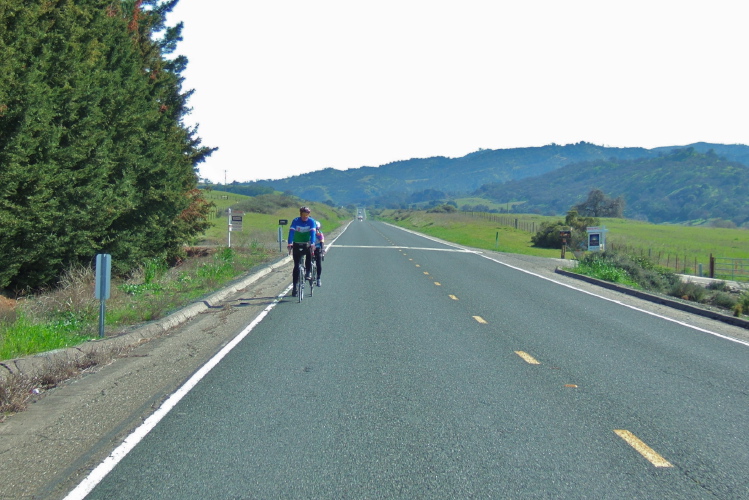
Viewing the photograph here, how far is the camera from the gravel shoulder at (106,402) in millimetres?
4883

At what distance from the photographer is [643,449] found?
17.6 ft

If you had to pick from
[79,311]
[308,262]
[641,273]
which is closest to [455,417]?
[79,311]

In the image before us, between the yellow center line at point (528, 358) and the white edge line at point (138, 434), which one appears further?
the yellow center line at point (528, 358)

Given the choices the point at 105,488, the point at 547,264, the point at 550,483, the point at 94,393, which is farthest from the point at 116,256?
the point at 547,264

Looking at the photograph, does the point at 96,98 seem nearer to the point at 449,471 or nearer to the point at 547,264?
the point at 449,471

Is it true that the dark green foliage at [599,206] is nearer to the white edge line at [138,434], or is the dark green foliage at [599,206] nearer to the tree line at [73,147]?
the tree line at [73,147]

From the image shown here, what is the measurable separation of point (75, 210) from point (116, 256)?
12.2 ft

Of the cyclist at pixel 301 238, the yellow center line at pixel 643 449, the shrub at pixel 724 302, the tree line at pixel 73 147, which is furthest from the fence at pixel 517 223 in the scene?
the yellow center line at pixel 643 449

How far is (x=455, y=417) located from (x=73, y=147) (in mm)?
A: 10232

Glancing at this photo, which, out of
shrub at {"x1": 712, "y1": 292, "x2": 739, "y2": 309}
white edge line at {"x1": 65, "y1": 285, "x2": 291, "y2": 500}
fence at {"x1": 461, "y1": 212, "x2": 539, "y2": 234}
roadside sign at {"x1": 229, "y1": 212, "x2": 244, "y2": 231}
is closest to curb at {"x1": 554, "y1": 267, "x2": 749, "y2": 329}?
shrub at {"x1": 712, "y1": 292, "x2": 739, "y2": 309}

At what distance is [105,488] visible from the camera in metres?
4.54

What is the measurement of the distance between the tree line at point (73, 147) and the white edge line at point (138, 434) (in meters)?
5.41

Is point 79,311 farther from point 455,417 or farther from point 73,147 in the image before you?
point 455,417

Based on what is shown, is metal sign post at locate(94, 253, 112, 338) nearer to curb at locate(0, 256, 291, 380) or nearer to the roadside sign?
curb at locate(0, 256, 291, 380)
